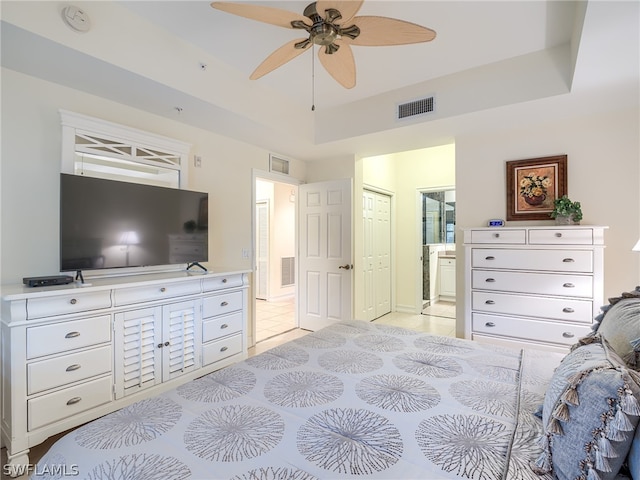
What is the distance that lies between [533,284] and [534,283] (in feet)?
0.04

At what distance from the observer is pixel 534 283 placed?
9.61 feet

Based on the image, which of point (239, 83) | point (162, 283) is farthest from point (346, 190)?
point (162, 283)

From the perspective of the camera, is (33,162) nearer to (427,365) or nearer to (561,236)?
(427,365)

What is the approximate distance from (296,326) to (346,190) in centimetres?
209

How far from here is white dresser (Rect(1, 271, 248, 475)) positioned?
1.79m

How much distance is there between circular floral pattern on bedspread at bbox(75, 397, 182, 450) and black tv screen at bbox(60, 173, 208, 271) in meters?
1.47

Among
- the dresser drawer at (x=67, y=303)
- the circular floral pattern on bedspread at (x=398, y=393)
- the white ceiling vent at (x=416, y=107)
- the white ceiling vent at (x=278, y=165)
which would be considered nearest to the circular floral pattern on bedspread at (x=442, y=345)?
the circular floral pattern on bedspread at (x=398, y=393)

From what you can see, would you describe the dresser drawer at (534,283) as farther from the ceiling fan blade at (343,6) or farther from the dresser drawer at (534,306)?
the ceiling fan blade at (343,6)

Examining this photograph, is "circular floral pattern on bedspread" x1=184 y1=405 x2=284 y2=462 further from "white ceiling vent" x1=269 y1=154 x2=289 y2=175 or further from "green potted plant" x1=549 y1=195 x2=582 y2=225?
"white ceiling vent" x1=269 y1=154 x2=289 y2=175

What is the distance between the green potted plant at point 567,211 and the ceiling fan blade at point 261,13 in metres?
2.71

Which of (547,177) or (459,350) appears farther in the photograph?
(547,177)

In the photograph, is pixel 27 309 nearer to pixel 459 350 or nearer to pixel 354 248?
pixel 459 350

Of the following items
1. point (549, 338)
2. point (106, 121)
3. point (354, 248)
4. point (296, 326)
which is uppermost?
point (106, 121)

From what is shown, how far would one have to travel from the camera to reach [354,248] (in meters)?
4.29
